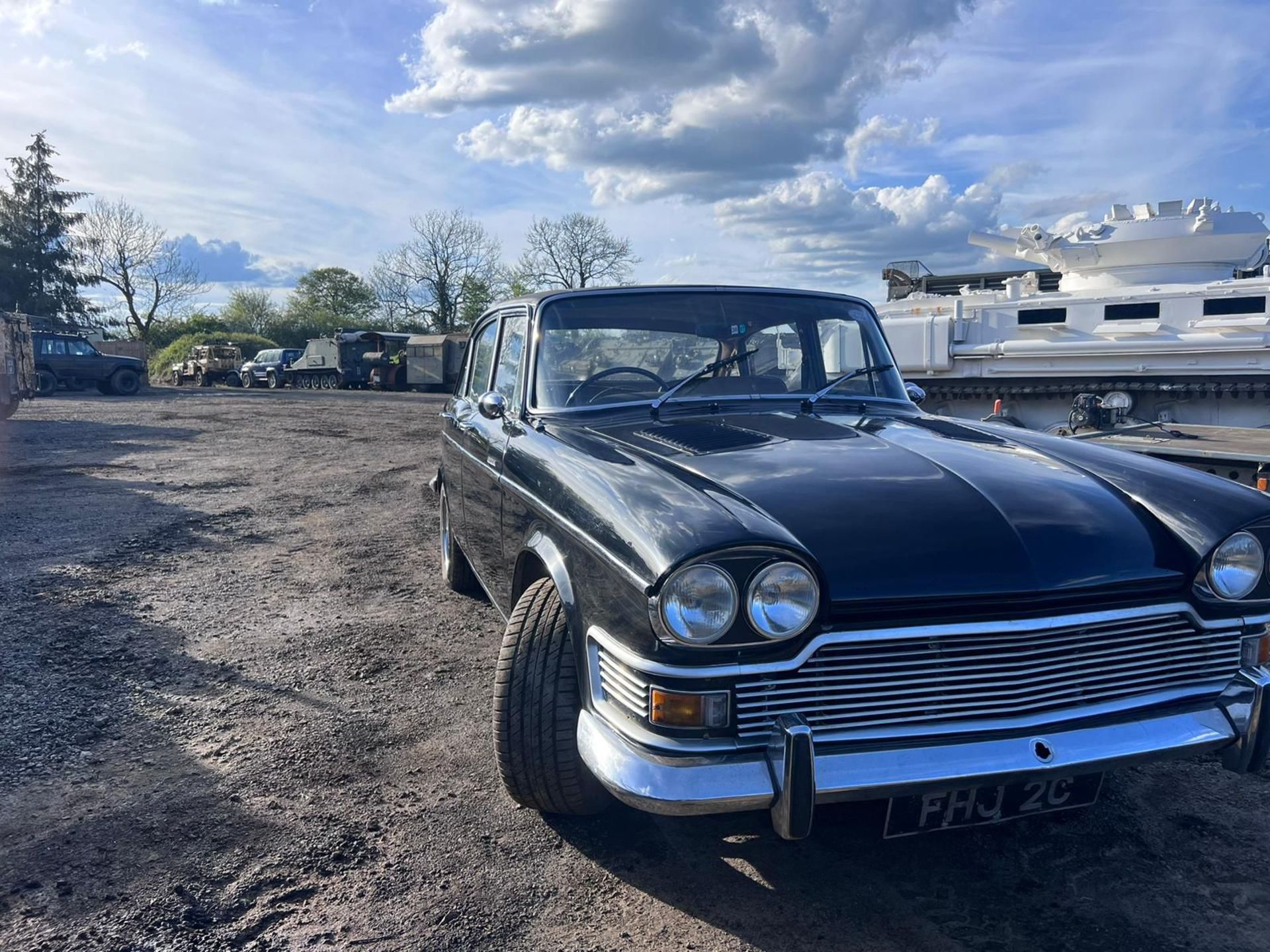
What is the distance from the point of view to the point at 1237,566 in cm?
240

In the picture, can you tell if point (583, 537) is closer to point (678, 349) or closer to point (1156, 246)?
point (678, 349)

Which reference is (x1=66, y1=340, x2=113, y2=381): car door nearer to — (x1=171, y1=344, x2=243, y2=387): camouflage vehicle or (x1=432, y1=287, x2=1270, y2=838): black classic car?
(x1=171, y1=344, x2=243, y2=387): camouflage vehicle

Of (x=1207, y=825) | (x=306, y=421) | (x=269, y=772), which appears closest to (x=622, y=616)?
(x=269, y=772)

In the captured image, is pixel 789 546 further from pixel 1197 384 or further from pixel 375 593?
pixel 1197 384

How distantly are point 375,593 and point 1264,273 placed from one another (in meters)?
11.5

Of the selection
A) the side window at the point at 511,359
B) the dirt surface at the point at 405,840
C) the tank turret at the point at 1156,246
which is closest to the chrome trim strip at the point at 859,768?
the dirt surface at the point at 405,840

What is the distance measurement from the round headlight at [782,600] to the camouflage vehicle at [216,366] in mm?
40025

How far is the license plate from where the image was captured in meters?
2.13

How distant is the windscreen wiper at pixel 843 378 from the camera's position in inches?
142

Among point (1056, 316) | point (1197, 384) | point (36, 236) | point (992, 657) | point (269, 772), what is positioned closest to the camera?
point (992, 657)

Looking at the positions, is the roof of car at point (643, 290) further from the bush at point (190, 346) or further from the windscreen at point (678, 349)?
the bush at point (190, 346)

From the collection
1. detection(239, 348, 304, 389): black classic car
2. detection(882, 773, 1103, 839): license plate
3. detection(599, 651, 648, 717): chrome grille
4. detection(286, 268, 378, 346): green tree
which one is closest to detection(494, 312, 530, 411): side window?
detection(599, 651, 648, 717): chrome grille

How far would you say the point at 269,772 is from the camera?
3.02 m

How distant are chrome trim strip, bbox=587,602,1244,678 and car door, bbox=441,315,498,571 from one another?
2166 mm
